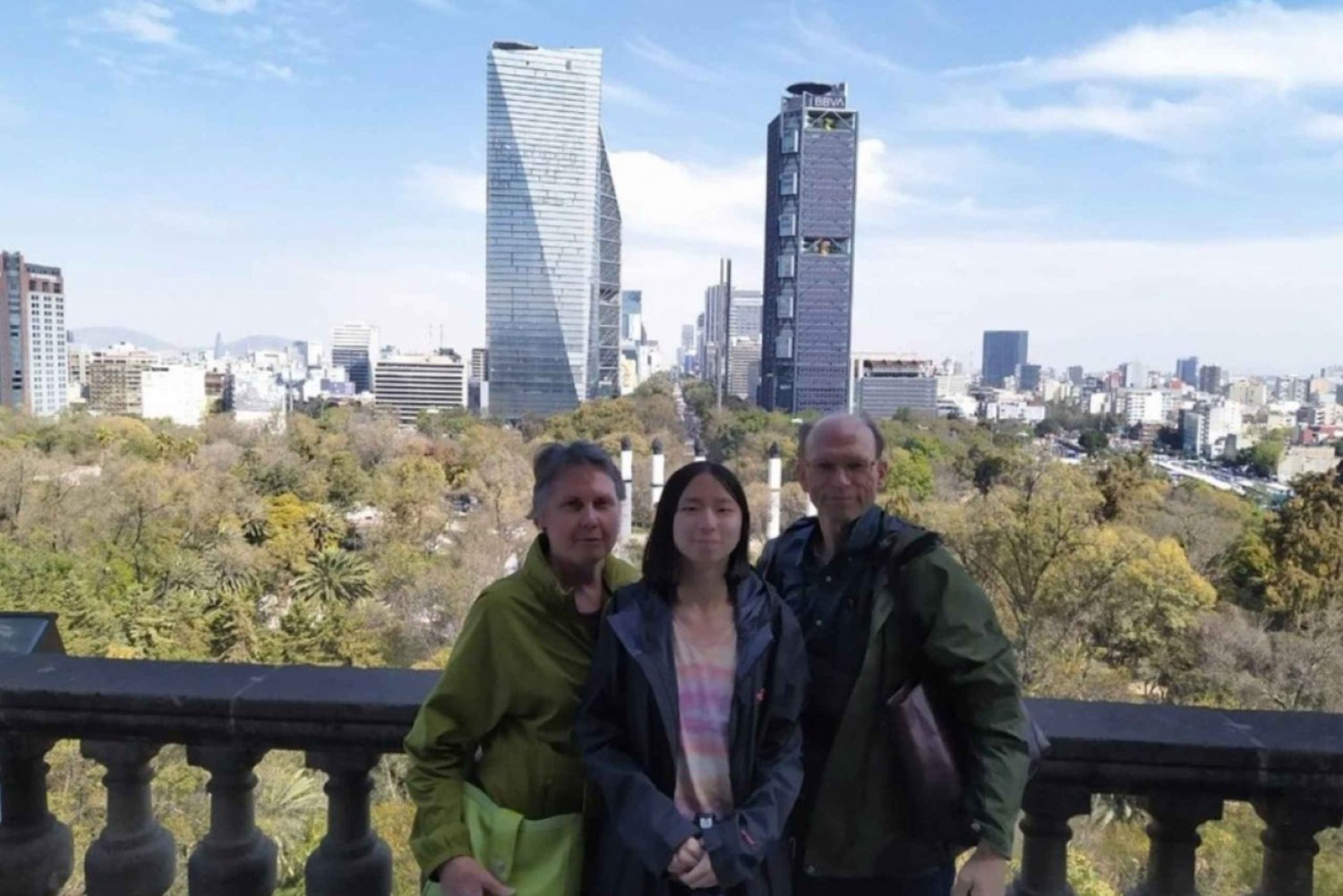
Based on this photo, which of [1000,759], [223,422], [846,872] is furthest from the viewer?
[223,422]

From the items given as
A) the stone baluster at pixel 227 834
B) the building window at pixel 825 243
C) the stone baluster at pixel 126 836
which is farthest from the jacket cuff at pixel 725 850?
the building window at pixel 825 243

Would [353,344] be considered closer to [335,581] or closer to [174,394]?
[174,394]

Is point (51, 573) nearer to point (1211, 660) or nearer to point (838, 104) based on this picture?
point (1211, 660)

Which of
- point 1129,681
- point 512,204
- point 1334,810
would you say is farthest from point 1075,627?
point 512,204

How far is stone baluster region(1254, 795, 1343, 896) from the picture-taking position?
1.57 metres

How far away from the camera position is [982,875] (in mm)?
1411

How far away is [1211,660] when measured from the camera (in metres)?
15.5

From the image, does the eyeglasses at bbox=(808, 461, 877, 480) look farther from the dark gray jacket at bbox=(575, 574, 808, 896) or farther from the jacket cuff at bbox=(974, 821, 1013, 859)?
the jacket cuff at bbox=(974, 821, 1013, 859)

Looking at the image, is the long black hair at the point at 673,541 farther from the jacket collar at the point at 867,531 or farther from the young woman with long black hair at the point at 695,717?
the jacket collar at the point at 867,531

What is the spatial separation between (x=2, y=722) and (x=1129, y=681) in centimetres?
1777

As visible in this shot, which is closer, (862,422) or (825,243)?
(862,422)

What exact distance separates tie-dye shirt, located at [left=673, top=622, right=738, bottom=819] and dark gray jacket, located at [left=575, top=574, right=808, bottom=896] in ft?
0.04

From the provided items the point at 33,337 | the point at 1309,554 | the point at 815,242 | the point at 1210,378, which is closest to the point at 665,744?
the point at 1309,554

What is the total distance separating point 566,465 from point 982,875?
2.76ft
